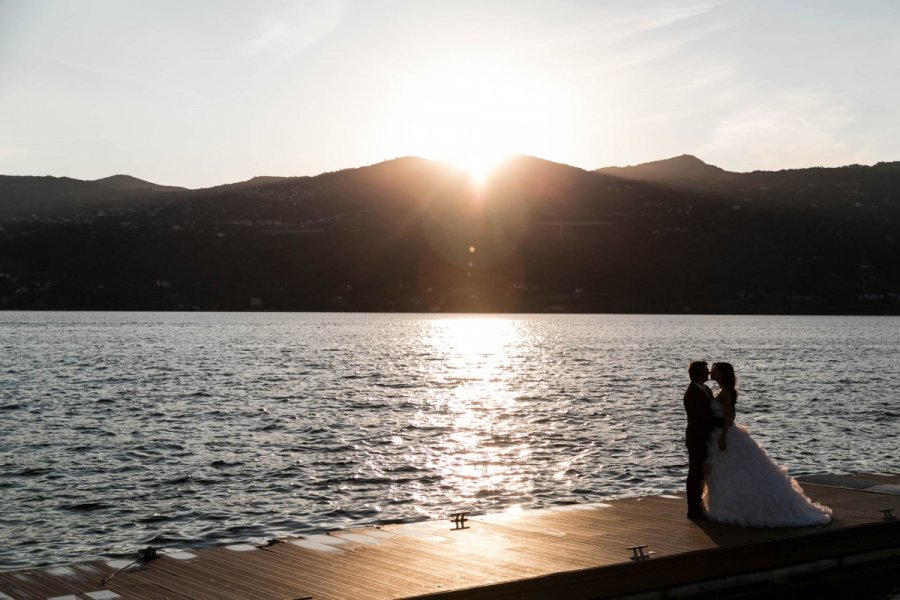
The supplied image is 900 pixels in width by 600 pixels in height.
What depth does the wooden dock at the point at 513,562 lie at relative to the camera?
429 inches

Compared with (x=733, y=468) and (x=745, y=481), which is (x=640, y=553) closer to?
(x=733, y=468)

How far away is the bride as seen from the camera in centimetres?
1346

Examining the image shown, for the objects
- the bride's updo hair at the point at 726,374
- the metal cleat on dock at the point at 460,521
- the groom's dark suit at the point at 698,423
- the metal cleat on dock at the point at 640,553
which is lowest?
the metal cleat on dock at the point at 460,521

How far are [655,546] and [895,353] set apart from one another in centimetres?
10201

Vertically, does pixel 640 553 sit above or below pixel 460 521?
above

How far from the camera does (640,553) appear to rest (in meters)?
12.1

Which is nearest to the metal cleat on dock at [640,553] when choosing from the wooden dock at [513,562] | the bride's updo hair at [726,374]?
the wooden dock at [513,562]

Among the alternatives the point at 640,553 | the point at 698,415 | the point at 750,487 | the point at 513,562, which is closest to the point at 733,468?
the point at 750,487

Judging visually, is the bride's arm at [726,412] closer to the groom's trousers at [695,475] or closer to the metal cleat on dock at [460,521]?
the groom's trousers at [695,475]

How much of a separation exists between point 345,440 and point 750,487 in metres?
22.8

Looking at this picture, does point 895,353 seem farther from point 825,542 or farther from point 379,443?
point 825,542

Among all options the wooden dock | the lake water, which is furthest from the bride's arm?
the lake water

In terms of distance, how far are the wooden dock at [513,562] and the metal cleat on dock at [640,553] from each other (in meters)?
0.04

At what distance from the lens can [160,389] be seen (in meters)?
57.9
